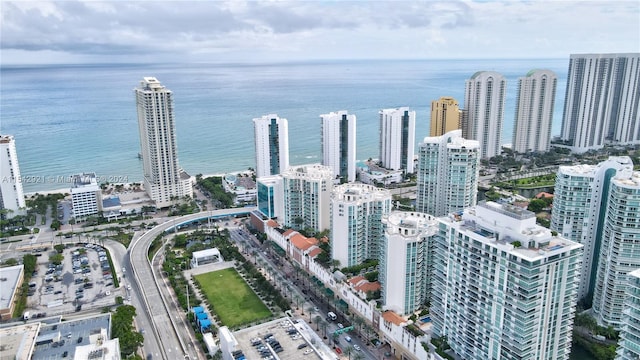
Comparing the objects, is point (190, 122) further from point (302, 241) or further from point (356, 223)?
point (356, 223)

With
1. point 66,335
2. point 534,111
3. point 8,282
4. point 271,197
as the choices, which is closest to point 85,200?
point 8,282

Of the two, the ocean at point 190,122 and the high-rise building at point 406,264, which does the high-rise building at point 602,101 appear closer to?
the ocean at point 190,122

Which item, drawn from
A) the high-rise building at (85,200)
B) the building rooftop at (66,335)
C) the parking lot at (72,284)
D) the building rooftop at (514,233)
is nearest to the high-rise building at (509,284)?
the building rooftop at (514,233)

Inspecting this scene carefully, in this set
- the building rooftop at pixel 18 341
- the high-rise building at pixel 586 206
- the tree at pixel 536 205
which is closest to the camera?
the building rooftop at pixel 18 341

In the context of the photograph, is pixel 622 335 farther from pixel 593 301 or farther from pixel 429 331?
pixel 593 301

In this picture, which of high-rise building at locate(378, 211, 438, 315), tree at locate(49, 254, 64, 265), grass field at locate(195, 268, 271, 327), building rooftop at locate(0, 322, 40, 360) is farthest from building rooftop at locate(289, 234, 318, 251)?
tree at locate(49, 254, 64, 265)

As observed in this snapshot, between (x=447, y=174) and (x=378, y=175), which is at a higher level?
(x=447, y=174)
